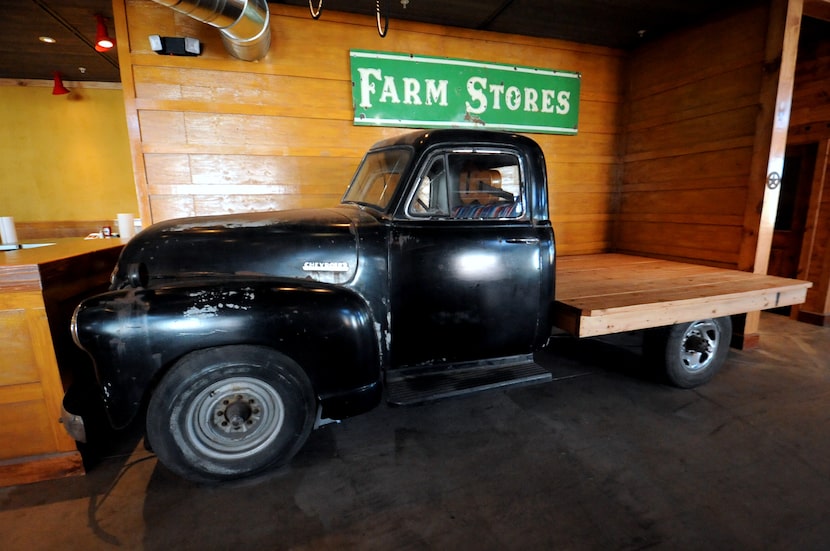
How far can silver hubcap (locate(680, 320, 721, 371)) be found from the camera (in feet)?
9.89

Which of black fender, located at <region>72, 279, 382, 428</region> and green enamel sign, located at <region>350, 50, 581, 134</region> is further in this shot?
green enamel sign, located at <region>350, 50, 581, 134</region>

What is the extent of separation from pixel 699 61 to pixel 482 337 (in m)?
3.95

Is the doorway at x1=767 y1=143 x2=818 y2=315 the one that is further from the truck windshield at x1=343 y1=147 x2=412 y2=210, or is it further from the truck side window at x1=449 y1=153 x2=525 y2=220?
the truck windshield at x1=343 y1=147 x2=412 y2=210

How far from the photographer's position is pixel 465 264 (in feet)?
7.83

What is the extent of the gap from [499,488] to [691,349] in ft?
6.92

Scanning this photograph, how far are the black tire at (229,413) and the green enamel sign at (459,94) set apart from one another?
281cm

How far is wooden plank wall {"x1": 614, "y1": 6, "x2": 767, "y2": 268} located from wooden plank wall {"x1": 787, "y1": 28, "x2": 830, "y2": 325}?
5.54 ft

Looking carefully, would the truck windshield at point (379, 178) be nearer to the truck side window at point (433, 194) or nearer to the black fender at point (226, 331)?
the truck side window at point (433, 194)

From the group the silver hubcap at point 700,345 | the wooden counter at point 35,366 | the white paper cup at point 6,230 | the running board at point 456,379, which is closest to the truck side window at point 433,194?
the running board at point 456,379

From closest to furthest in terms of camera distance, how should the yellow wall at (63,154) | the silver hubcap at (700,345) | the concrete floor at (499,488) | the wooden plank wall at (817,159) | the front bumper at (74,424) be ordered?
the concrete floor at (499,488), the front bumper at (74,424), the silver hubcap at (700,345), the wooden plank wall at (817,159), the yellow wall at (63,154)

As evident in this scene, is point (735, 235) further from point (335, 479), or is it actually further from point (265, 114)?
point (265, 114)

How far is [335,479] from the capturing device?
2.05 m

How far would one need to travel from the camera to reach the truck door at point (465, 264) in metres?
2.31

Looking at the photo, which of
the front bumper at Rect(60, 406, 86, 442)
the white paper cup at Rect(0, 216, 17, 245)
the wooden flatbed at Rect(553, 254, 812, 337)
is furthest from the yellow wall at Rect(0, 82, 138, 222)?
the wooden flatbed at Rect(553, 254, 812, 337)
